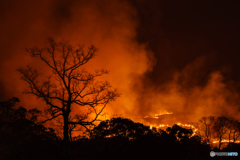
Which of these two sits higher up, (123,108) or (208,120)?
(123,108)

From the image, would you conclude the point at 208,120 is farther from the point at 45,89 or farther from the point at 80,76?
the point at 45,89

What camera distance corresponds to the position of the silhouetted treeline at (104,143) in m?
9.83

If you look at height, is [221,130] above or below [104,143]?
above

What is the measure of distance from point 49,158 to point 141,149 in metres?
4.05

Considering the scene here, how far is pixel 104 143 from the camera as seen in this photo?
998cm

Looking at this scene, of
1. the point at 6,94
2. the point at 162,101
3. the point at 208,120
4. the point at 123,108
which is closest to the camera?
the point at 208,120

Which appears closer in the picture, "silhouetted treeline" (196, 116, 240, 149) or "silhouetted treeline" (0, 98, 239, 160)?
Answer: "silhouetted treeline" (0, 98, 239, 160)

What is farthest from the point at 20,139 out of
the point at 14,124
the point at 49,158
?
the point at 49,158

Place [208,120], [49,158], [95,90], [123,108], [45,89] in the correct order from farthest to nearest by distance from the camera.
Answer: [123,108], [208,120], [95,90], [45,89], [49,158]

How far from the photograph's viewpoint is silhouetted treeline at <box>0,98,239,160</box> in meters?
9.83

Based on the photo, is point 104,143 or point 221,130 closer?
point 104,143

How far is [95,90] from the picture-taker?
1510 centimetres

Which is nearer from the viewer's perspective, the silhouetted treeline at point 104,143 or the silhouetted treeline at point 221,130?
the silhouetted treeline at point 104,143

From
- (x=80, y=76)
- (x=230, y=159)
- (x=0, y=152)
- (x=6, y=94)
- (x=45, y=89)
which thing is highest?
(x=6, y=94)
